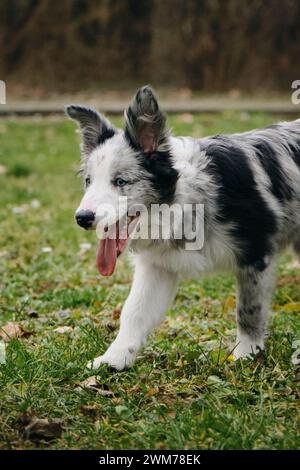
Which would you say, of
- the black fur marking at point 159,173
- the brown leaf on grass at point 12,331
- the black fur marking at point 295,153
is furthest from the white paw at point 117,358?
the black fur marking at point 295,153

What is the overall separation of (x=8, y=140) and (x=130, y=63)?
5.57 m

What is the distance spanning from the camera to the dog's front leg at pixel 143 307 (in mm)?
4250

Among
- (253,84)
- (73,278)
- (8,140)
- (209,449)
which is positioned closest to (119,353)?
(209,449)

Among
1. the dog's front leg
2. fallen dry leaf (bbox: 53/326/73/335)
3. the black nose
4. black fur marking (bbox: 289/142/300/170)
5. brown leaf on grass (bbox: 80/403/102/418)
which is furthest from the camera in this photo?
fallen dry leaf (bbox: 53/326/73/335)

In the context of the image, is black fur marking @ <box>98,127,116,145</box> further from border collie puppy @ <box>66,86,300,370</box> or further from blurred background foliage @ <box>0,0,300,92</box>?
blurred background foliage @ <box>0,0,300,92</box>

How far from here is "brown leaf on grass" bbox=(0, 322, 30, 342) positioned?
4.72m

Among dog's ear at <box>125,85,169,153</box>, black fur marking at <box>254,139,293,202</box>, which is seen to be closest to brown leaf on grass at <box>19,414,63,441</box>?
dog's ear at <box>125,85,169,153</box>

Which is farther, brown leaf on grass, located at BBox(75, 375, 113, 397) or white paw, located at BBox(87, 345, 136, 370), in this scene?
white paw, located at BBox(87, 345, 136, 370)

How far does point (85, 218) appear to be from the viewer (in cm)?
376

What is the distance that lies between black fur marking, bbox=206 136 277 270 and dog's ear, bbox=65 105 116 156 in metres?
0.58

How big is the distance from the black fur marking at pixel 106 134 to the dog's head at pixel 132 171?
0.21 ft

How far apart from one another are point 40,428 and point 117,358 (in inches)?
34.8
